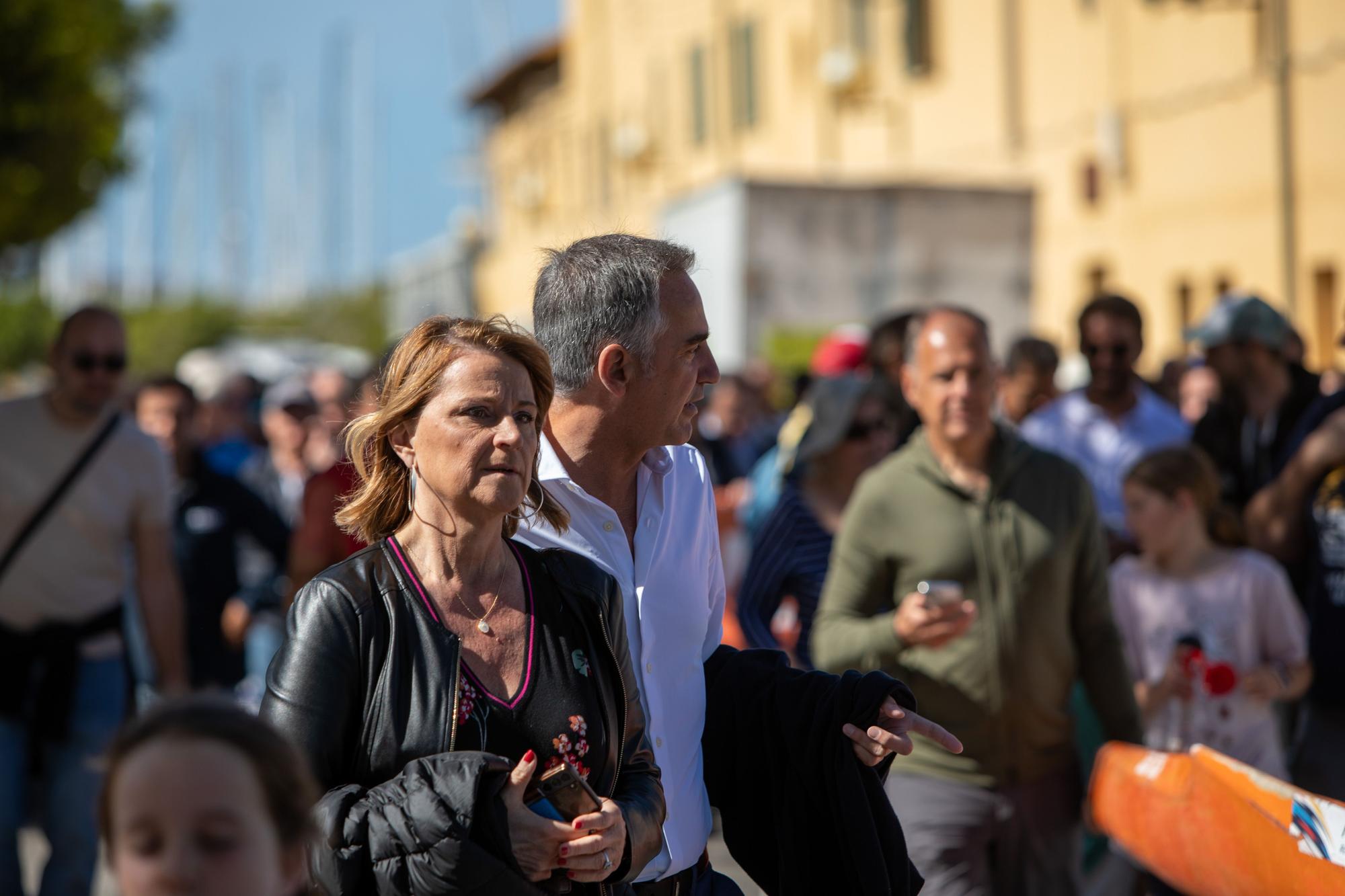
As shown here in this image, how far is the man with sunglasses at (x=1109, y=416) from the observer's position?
24.9 feet

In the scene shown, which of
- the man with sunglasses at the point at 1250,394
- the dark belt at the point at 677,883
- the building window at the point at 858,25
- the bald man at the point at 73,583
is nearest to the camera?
the dark belt at the point at 677,883

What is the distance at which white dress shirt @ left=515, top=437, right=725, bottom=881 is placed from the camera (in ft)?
11.5

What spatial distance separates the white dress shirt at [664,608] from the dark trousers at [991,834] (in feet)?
4.44

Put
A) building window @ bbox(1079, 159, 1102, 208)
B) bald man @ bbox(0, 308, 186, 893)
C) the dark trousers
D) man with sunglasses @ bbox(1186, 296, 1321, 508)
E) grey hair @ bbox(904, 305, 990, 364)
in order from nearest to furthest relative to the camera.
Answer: the dark trousers
grey hair @ bbox(904, 305, 990, 364)
bald man @ bbox(0, 308, 186, 893)
man with sunglasses @ bbox(1186, 296, 1321, 508)
building window @ bbox(1079, 159, 1102, 208)

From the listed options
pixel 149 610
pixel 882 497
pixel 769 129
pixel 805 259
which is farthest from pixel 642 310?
pixel 769 129

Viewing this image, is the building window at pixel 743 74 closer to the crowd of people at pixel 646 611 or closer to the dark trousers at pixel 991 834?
the crowd of people at pixel 646 611

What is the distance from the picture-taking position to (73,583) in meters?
6.12

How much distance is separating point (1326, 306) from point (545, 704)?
17044 mm

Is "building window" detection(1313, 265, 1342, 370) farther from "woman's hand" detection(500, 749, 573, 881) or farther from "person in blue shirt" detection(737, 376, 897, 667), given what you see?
"woman's hand" detection(500, 749, 573, 881)

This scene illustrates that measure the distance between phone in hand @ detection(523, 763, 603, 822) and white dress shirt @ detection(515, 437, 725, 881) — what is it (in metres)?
0.54

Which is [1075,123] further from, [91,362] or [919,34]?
[91,362]

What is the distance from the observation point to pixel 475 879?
271 centimetres

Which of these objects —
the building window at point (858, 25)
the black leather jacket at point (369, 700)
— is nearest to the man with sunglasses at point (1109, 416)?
the black leather jacket at point (369, 700)

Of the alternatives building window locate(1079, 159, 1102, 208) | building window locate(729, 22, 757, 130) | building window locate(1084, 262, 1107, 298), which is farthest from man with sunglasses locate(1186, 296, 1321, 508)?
building window locate(729, 22, 757, 130)
